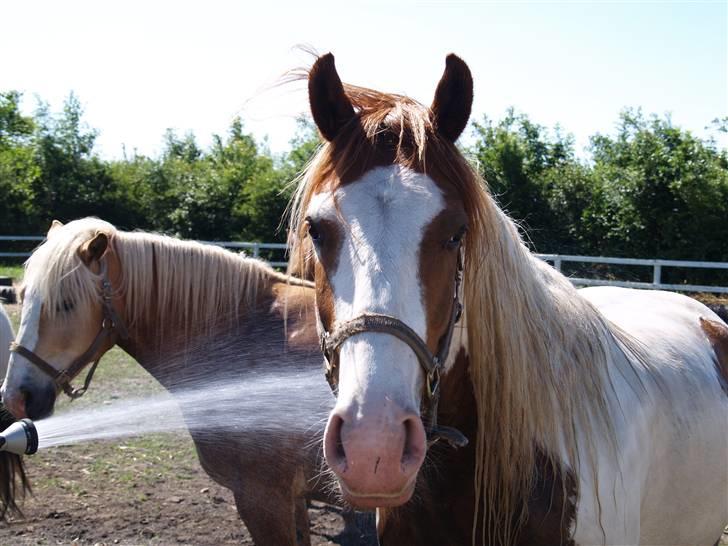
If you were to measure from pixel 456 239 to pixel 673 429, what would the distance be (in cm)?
143

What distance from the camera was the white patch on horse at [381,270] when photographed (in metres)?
1.67

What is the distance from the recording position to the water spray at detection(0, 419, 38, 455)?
9.23 feet

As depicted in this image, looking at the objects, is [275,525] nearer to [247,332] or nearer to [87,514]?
[247,332]

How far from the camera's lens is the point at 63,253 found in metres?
3.87

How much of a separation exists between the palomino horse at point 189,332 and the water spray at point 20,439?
0.97 metres

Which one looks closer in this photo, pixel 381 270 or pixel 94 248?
pixel 381 270

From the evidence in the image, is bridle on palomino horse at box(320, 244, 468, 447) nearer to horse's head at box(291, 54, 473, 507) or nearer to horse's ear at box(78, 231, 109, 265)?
horse's head at box(291, 54, 473, 507)

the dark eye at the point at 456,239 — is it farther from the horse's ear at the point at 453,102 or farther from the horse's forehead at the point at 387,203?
the horse's ear at the point at 453,102

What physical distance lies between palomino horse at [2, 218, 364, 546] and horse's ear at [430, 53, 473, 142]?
1.76 m

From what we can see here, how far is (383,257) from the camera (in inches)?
70.9

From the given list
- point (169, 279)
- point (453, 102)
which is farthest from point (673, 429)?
point (169, 279)

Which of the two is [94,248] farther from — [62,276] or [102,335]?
[102,335]

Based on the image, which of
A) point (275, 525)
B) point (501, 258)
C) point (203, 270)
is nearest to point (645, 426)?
point (501, 258)

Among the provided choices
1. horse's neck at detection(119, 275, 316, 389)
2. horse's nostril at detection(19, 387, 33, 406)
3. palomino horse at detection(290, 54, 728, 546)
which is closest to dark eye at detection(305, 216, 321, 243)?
palomino horse at detection(290, 54, 728, 546)
